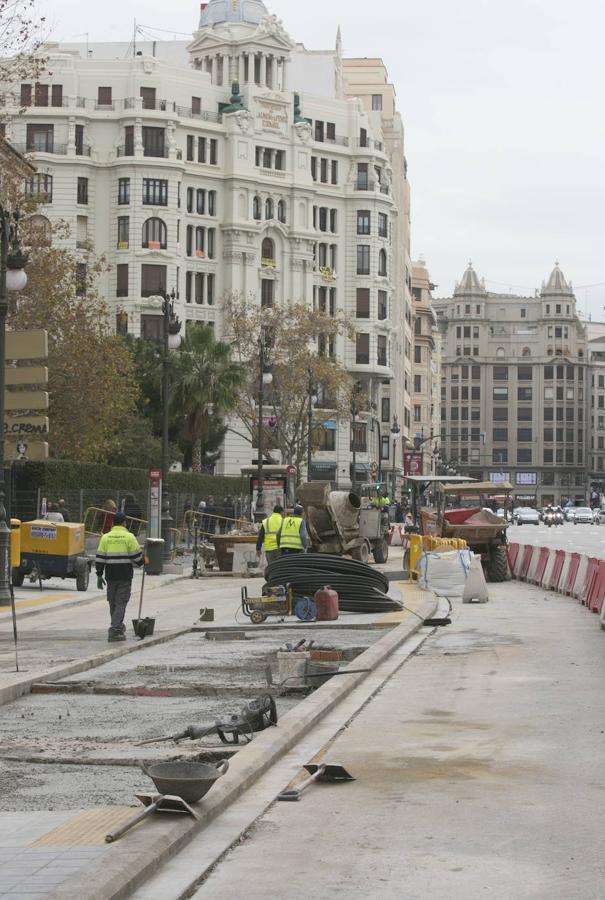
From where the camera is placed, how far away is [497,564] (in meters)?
33.6

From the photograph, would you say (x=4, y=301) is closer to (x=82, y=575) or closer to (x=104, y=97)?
(x=82, y=575)

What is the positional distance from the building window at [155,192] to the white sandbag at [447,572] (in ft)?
216

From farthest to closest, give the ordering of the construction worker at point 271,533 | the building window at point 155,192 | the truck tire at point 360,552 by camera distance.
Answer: the building window at point 155,192 → the truck tire at point 360,552 → the construction worker at point 271,533

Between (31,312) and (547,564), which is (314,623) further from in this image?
(31,312)

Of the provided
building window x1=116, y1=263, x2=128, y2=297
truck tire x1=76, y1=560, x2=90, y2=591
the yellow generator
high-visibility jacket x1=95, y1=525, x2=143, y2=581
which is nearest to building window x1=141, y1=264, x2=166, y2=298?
building window x1=116, y1=263, x2=128, y2=297

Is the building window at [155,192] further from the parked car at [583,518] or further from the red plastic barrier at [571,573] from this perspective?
the red plastic barrier at [571,573]

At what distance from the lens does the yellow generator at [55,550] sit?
30.0m

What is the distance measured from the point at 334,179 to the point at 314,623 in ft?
276

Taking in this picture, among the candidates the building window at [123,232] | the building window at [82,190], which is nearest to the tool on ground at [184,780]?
the building window at [123,232]

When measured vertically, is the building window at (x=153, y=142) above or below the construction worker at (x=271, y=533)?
above

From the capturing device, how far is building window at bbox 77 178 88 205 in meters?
91.2

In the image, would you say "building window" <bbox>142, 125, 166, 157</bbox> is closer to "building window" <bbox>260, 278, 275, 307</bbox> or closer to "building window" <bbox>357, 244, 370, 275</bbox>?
"building window" <bbox>260, 278, 275, 307</bbox>

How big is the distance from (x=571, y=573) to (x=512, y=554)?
7.44m

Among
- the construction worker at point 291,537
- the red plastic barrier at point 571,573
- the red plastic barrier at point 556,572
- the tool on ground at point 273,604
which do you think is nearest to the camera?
the tool on ground at point 273,604
